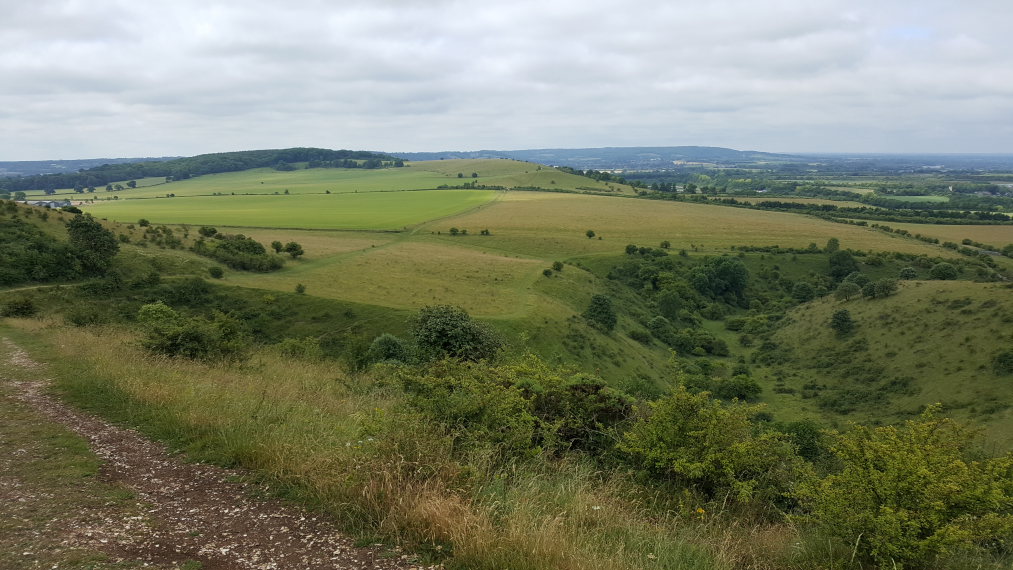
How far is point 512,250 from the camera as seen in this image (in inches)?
3780

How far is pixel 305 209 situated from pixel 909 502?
143 meters

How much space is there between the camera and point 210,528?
252 inches


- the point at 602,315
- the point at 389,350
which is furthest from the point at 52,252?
the point at 602,315

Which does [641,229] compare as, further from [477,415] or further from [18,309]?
[477,415]

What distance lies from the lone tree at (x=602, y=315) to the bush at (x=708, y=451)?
50123 mm

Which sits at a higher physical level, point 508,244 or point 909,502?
point 909,502

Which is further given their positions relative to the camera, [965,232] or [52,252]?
[965,232]

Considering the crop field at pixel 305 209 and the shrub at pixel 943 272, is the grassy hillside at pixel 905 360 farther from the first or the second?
the crop field at pixel 305 209

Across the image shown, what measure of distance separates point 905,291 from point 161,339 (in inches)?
3339

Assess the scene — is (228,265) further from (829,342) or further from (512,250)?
(829,342)

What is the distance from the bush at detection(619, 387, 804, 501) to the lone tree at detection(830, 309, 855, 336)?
67.0 metres

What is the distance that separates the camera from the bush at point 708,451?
32.0ft

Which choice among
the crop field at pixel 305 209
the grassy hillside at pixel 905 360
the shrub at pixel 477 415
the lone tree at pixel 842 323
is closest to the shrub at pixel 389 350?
the shrub at pixel 477 415

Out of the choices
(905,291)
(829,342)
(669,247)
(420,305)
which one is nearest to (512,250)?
(669,247)
